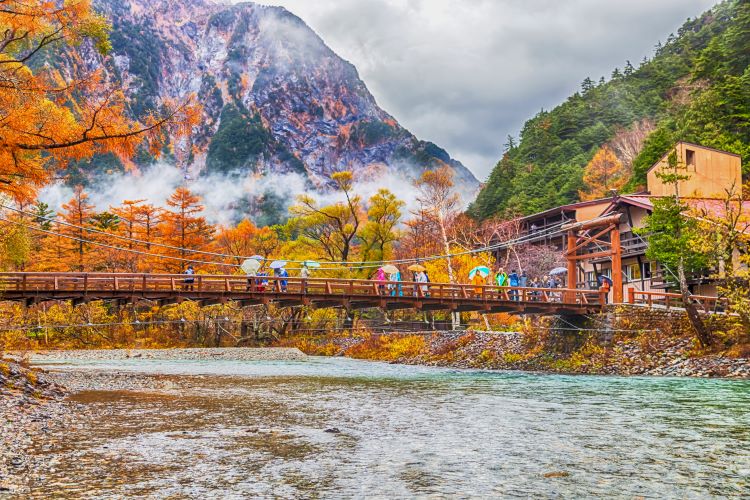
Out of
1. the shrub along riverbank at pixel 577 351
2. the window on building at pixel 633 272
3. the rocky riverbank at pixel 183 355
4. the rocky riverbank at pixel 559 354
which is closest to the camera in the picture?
the shrub along riverbank at pixel 577 351

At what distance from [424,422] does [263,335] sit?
36.4m

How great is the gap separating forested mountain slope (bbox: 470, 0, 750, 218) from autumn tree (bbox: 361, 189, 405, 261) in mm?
17667

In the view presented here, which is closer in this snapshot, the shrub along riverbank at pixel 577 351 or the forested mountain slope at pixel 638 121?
the shrub along riverbank at pixel 577 351

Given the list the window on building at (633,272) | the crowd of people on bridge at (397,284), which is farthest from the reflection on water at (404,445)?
the window on building at (633,272)

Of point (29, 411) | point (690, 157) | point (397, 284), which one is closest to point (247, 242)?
point (397, 284)

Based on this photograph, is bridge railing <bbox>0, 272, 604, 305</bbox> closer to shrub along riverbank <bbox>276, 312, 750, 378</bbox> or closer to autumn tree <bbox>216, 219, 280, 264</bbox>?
shrub along riverbank <bbox>276, 312, 750, 378</bbox>

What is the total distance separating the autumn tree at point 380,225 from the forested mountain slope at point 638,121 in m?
17.7

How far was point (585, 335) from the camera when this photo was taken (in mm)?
26109

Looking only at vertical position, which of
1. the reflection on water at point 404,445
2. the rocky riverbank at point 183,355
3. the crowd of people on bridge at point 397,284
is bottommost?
the rocky riverbank at point 183,355

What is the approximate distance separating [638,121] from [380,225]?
3555cm

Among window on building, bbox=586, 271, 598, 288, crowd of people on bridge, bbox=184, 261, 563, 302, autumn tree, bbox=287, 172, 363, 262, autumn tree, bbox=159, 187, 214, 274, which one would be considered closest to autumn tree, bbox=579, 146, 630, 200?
window on building, bbox=586, 271, 598, 288

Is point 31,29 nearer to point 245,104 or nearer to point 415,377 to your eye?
point 415,377

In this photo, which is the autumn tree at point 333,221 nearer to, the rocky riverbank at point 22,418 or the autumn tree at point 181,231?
the autumn tree at point 181,231

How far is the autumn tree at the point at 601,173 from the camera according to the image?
54688 mm
